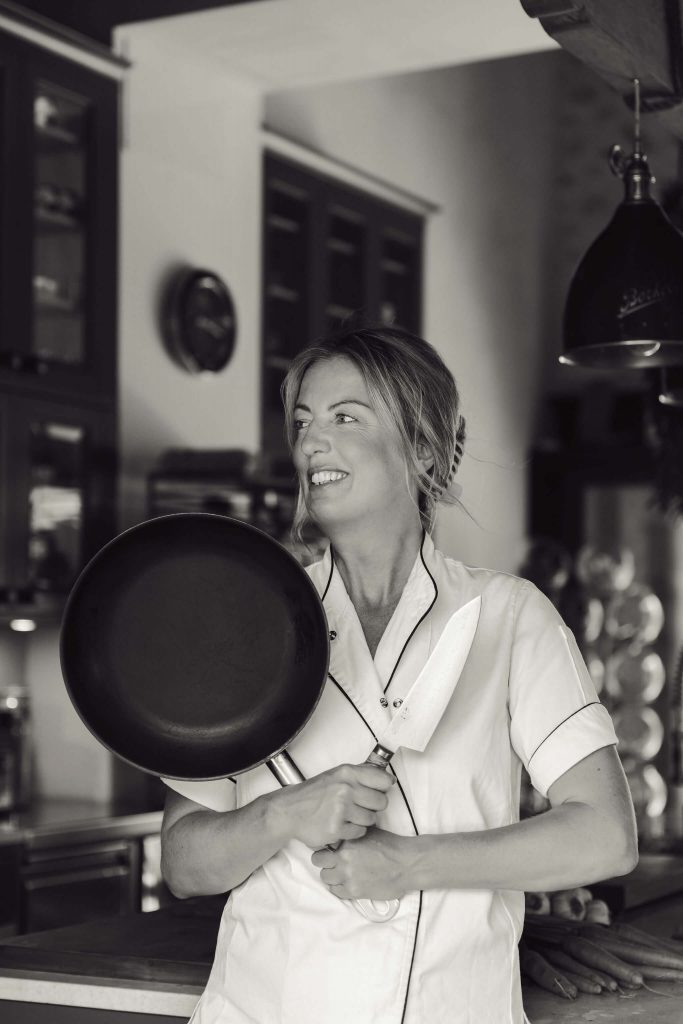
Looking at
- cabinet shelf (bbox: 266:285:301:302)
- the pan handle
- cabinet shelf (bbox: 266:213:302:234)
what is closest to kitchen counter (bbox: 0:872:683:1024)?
the pan handle

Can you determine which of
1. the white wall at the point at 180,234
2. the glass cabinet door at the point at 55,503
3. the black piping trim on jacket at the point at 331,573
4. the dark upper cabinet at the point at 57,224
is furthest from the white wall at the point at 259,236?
the black piping trim on jacket at the point at 331,573

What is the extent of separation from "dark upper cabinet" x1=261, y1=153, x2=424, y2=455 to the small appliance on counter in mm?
1434

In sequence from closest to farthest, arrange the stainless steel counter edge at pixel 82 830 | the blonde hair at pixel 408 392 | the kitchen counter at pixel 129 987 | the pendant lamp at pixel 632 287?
1. the blonde hair at pixel 408 392
2. the kitchen counter at pixel 129 987
3. the pendant lamp at pixel 632 287
4. the stainless steel counter edge at pixel 82 830

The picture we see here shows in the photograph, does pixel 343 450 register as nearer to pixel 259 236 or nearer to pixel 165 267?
pixel 165 267

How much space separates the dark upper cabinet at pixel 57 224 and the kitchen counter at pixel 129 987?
6.38 feet

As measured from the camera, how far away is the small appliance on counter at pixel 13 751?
12.5 feet

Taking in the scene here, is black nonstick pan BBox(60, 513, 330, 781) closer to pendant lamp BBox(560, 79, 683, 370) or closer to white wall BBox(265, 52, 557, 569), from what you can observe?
pendant lamp BBox(560, 79, 683, 370)

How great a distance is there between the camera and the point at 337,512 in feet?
4.95

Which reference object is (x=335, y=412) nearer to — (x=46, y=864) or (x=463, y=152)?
(x=46, y=864)

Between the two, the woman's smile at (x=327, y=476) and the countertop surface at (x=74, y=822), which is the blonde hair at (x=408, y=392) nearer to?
the woman's smile at (x=327, y=476)

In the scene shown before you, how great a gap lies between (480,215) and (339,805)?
5.49 meters

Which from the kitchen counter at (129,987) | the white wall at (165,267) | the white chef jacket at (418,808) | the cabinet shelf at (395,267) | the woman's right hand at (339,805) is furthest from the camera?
the cabinet shelf at (395,267)

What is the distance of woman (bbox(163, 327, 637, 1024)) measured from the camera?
53.6 inches

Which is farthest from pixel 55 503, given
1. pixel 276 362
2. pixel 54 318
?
pixel 276 362
